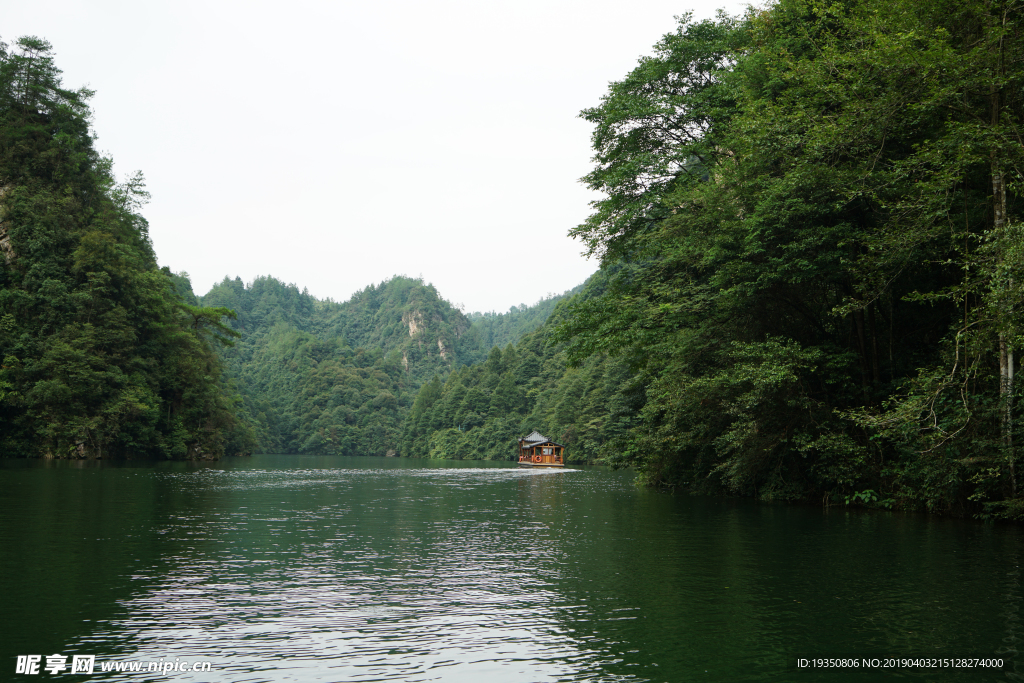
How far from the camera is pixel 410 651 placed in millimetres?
Result: 7879

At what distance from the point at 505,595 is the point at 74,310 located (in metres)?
60.4

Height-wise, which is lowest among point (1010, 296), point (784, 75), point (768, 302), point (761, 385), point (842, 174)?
point (761, 385)

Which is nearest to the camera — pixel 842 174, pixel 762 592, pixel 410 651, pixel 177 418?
pixel 410 651

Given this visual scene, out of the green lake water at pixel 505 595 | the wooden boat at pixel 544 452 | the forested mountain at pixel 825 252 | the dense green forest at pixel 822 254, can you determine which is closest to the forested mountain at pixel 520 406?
the wooden boat at pixel 544 452

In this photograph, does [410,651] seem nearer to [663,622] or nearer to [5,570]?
[663,622]

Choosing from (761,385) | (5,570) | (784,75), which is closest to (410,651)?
(5,570)

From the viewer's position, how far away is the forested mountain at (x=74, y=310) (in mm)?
56656

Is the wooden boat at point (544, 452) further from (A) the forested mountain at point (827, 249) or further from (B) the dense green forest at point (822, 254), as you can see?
(A) the forested mountain at point (827, 249)

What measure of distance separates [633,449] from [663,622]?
75.0 feet

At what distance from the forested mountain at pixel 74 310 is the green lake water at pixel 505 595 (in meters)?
42.8

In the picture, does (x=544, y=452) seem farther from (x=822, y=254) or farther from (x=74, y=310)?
(x=822, y=254)

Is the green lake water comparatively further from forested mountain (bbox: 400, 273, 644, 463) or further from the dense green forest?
forested mountain (bbox: 400, 273, 644, 463)

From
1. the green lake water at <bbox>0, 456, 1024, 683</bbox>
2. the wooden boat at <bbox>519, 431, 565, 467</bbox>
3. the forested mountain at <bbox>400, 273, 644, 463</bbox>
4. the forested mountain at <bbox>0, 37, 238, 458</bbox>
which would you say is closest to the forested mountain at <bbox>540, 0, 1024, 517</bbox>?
the green lake water at <bbox>0, 456, 1024, 683</bbox>

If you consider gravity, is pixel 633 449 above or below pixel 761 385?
below
